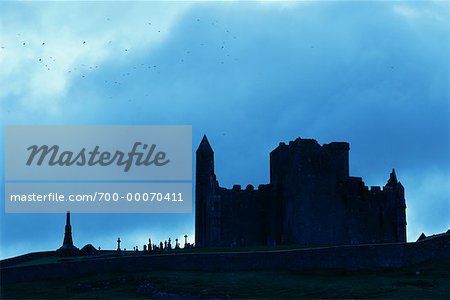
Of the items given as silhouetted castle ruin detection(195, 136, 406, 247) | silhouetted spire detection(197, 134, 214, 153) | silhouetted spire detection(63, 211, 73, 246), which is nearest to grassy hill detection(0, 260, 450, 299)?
silhouetted spire detection(63, 211, 73, 246)

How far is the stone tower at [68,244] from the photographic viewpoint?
7485 centimetres

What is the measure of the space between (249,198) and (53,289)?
27.1m

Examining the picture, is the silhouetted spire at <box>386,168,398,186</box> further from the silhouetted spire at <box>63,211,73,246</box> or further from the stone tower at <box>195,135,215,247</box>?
the silhouetted spire at <box>63,211,73,246</box>

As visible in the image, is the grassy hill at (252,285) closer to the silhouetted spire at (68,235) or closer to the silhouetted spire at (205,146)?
the silhouetted spire at (68,235)

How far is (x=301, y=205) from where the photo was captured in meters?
78.7

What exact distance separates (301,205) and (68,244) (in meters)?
19.2

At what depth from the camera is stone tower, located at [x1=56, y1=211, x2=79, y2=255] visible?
246 feet

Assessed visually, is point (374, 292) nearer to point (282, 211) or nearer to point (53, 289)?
point (53, 289)

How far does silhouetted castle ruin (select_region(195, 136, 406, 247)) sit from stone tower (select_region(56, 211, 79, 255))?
10382 millimetres

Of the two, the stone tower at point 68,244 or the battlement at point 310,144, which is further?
the battlement at point 310,144

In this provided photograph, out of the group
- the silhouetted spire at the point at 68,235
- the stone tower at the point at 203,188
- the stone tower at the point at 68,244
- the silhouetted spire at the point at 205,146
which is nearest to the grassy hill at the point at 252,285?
the stone tower at the point at 68,244

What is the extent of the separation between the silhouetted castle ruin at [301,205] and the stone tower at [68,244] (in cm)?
1038

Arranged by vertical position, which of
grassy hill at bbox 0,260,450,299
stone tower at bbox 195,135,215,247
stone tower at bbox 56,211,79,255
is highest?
stone tower at bbox 195,135,215,247

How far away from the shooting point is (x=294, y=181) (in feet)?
261
